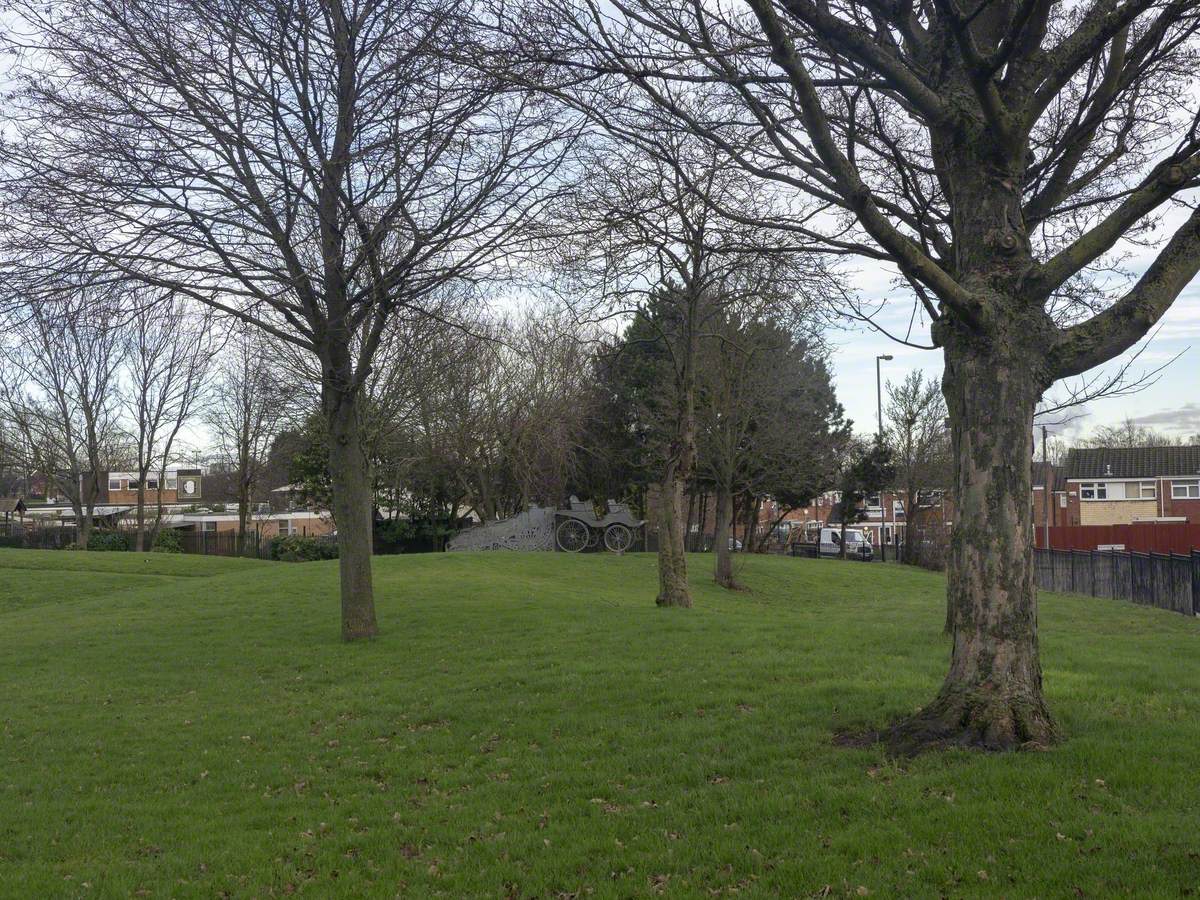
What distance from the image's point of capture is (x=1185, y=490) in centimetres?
6391

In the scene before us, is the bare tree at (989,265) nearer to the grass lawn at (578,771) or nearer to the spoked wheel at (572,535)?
the grass lawn at (578,771)

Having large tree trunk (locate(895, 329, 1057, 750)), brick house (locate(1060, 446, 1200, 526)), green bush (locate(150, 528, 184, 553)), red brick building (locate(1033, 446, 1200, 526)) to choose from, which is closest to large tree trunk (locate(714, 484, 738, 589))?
large tree trunk (locate(895, 329, 1057, 750))

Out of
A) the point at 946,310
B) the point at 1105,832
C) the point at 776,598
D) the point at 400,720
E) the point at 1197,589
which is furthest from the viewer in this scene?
the point at 776,598

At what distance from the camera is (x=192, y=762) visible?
8.30 m

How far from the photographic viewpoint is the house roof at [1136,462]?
64.1 meters

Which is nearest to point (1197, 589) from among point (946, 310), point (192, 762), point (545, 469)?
point (946, 310)

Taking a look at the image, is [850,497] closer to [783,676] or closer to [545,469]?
[545,469]

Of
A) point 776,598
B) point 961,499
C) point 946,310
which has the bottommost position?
point 776,598

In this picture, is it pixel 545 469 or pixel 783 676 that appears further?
pixel 545 469

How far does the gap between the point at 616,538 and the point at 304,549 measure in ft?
45.7

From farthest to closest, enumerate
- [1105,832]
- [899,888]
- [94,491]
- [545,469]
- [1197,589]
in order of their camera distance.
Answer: [94,491]
[545,469]
[1197,589]
[1105,832]
[899,888]

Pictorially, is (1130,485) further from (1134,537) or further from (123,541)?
(123,541)

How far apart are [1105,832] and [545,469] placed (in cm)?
3533

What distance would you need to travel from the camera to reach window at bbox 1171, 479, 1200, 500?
63.3 metres
